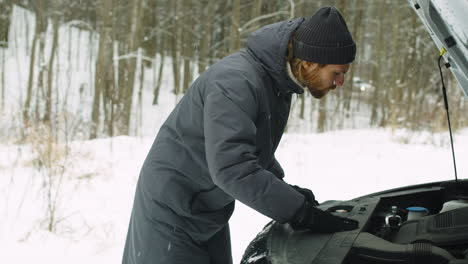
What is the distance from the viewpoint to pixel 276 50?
71.5 inches

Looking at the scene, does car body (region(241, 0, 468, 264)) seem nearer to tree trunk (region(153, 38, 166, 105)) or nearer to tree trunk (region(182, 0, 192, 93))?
tree trunk (region(182, 0, 192, 93))

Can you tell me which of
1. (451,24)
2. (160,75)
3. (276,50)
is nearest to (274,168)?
(276,50)

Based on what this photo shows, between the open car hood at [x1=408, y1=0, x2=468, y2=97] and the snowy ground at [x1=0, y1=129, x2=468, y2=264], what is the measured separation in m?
2.53

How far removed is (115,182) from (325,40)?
191 inches

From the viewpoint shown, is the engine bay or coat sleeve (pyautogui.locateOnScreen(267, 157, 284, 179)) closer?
the engine bay

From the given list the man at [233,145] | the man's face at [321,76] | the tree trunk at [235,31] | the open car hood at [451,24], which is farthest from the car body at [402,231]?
the tree trunk at [235,31]

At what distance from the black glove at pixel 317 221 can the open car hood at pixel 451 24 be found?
2.44 ft

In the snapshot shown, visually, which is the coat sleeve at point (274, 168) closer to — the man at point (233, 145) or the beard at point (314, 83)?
the man at point (233, 145)

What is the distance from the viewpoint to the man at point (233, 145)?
1.67 m

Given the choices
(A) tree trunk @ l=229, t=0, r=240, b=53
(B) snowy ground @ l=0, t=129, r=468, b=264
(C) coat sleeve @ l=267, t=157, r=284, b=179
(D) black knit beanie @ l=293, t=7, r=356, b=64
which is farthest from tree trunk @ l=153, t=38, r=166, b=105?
(D) black knit beanie @ l=293, t=7, r=356, b=64

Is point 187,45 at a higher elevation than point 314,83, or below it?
below

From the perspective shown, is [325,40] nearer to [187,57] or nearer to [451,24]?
[451,24]

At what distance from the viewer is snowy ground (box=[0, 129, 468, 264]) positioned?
4293 millimetres

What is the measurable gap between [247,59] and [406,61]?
753 inches
